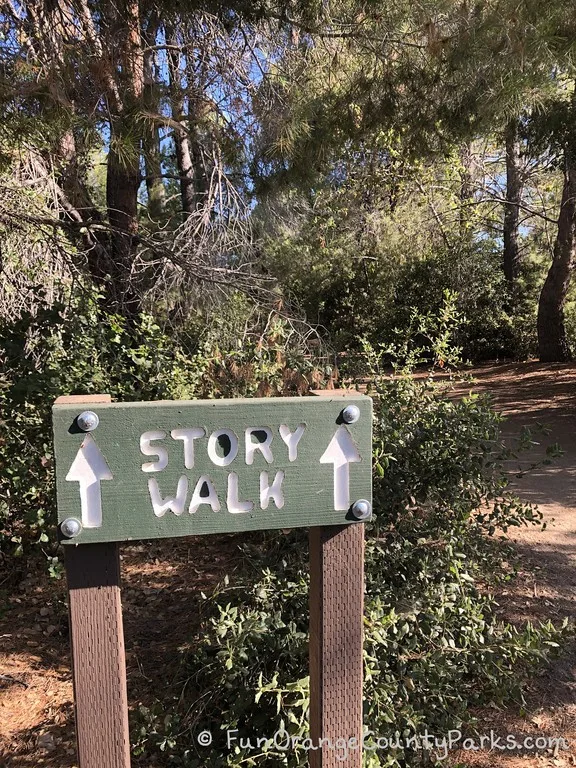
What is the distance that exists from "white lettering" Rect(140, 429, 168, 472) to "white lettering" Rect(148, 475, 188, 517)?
30mm

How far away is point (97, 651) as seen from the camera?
1.55 meters

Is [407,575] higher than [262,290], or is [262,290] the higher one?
[262,290]

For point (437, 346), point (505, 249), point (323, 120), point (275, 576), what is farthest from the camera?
point (505, 249)

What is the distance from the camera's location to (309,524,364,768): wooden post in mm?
1674

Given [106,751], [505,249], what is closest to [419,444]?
[106,751]

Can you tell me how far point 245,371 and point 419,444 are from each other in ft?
3.71

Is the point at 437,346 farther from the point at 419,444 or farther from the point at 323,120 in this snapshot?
the point at 323,120

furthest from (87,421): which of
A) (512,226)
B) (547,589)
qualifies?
(512,226)

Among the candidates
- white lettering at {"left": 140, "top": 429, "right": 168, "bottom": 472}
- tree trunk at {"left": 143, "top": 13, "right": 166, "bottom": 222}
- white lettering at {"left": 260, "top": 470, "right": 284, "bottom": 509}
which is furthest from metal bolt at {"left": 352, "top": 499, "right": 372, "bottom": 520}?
tree trunk at {"left": 143, "top": 13, "right": 166, "bottom": 222}

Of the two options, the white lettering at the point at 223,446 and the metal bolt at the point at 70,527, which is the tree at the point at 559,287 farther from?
the metal bolt at the point at 70,527

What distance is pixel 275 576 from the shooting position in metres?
2.48

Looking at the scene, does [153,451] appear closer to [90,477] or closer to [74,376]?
[90,477]

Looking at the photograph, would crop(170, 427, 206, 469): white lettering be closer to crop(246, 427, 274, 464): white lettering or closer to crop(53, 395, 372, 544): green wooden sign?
crop(53, 395, 372, 544): green wooden sign

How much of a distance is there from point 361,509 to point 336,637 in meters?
0.37
